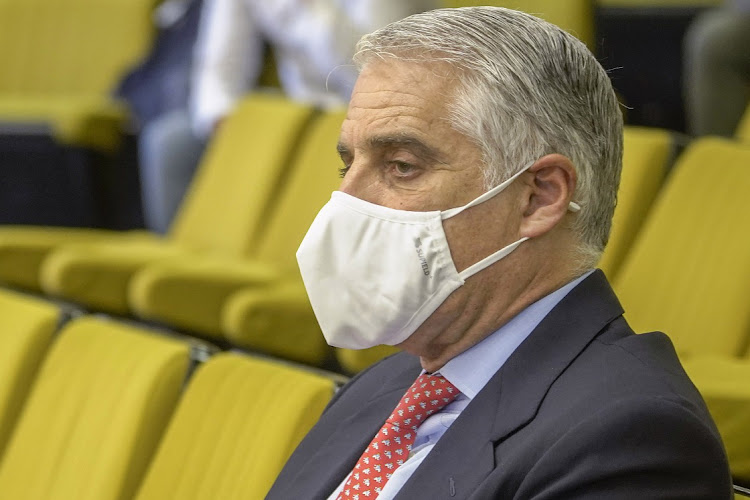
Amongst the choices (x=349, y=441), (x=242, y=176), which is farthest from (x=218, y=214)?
(x=349, y=441)

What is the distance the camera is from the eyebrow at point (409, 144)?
0.94 metres

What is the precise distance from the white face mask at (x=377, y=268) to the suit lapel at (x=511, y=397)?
7cm

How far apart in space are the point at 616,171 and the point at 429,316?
0.18 m

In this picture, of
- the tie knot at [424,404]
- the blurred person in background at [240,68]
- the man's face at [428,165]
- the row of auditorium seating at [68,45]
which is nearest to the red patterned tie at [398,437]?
the tie knot at [424,404]

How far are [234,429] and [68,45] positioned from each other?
10.9 ft

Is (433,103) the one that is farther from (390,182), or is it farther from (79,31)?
(79,31)

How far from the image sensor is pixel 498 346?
94 cm

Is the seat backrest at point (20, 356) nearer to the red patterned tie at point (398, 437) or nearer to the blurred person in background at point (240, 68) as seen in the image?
the red patterned tie at point (398, 437)

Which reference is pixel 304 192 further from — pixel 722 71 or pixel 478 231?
pixel 478 231

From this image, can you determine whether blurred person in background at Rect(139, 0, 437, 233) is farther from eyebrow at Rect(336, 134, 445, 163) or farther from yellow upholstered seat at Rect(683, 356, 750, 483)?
eyebrow at Rect(336, 134, 445, 163)

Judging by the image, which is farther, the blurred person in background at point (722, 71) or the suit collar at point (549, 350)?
the blurred person in background at point (722, 71)

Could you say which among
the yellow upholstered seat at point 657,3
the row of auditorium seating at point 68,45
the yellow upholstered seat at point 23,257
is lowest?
the row of auditorium seating at point 68,45

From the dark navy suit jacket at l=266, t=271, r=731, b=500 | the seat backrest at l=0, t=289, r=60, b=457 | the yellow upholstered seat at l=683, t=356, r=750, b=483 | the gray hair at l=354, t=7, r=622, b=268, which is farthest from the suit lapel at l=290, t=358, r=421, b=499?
the seat backrest at l=0, t=289, r=60, b=457

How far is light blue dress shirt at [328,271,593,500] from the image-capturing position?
3.07 feet
